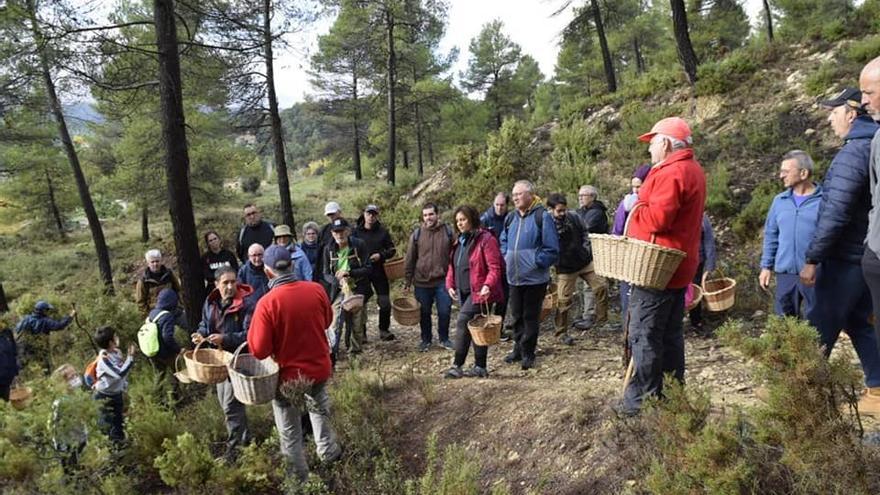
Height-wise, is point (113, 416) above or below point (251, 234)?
below

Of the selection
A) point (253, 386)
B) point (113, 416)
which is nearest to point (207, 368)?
point (253, 386)

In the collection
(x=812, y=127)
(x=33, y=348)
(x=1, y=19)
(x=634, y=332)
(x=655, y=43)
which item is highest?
(x=655, y=43)

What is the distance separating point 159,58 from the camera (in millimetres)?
6320

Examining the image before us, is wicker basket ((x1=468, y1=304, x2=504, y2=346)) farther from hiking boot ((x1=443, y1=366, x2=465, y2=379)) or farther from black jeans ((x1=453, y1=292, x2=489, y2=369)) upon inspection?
hiking boot ((x1=443, y1=366, x2=465, y2=379))

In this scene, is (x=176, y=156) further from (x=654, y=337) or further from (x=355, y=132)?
(x=355, y=132)

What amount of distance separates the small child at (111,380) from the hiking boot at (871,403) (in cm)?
622

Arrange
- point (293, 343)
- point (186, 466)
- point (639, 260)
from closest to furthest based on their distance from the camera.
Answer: point (639, 260)
point (186, 466)
point (293, 343)

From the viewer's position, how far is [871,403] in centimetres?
352

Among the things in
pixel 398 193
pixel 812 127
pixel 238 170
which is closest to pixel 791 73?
pixel 812 127

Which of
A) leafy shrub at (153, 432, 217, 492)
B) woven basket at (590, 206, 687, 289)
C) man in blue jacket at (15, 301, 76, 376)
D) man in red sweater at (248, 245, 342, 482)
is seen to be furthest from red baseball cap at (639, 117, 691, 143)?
man in blue jacket at (15, 301, 76, 376)

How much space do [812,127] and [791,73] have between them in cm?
253

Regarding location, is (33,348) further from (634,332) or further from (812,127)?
(812,127)

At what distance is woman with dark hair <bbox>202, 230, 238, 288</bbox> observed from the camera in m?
7.26

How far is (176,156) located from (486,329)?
169 inches
